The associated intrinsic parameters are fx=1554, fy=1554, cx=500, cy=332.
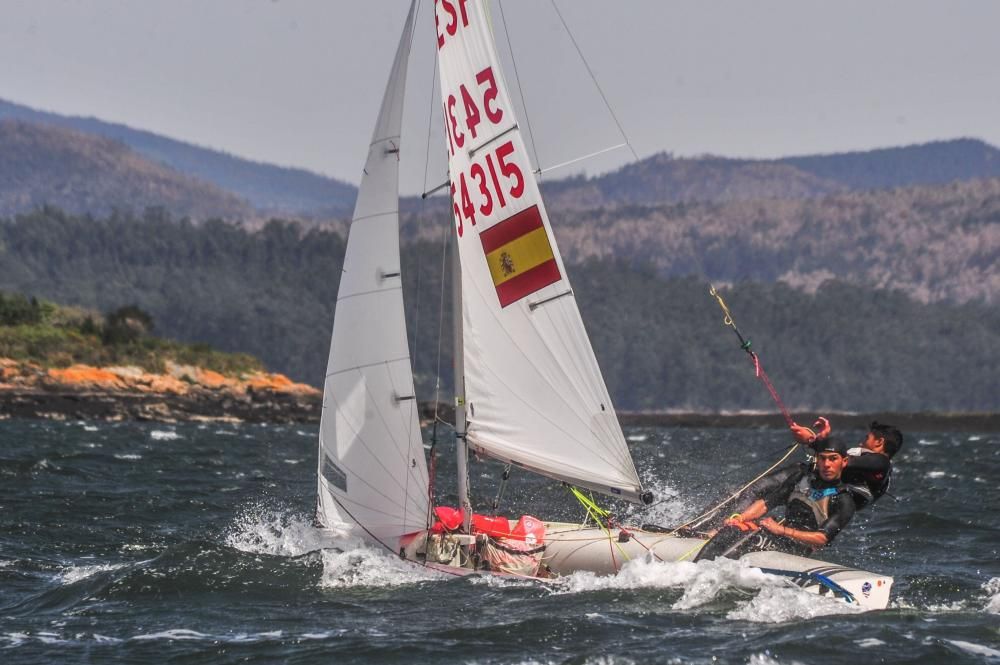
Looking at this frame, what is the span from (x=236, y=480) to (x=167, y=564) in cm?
1309

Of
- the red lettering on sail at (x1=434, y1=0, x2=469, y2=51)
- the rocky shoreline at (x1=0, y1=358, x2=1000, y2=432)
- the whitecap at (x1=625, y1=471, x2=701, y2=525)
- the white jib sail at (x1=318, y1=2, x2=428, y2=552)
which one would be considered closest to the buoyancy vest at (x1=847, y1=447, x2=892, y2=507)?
the white jib sail at (x1=318, y1=2, x2=428, y2=552)

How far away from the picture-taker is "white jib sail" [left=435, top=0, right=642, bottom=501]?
16438mm

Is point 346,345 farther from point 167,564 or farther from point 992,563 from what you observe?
point 992,563

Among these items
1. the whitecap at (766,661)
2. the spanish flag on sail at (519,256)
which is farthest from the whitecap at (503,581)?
the whitecap at (766,661)

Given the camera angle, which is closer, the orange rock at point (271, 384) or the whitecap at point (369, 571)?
the whitecap at point (369, 571)

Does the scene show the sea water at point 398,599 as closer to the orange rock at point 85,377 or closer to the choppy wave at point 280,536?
the choppy wave at point 280,536

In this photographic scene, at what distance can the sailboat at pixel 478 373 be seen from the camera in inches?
651

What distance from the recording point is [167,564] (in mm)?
17984

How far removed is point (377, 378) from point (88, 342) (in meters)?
63.2

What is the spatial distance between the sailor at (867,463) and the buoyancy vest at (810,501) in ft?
0.62

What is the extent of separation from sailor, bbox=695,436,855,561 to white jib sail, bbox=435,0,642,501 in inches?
45.5

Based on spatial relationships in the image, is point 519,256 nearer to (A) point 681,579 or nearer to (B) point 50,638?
(A) point 681,579

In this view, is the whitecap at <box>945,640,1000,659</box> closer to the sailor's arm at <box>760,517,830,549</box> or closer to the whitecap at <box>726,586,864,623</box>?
the whitecap at <box>726,586,864,623</box>

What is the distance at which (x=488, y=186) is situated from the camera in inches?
652
